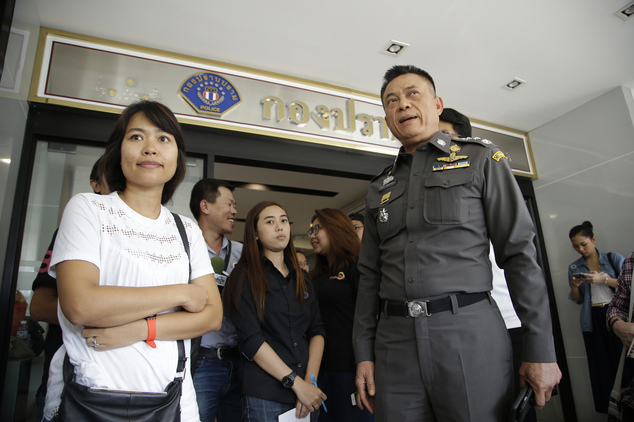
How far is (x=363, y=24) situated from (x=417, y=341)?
250 cm

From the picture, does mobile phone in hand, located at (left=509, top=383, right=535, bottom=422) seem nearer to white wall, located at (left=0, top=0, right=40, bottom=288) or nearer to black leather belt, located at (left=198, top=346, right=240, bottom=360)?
black leather belt, located at (left=198, top=346, right=240, bottom=360)

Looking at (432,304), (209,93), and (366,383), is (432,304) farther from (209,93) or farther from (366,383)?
(209,93)

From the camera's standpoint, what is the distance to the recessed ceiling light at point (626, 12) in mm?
3051

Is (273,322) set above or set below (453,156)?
below

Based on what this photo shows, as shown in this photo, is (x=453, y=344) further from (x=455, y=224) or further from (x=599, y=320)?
(x=599, y=320)

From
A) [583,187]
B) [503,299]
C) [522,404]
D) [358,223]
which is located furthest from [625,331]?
[583,187]

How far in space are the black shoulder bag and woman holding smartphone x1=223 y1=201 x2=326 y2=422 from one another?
821mm

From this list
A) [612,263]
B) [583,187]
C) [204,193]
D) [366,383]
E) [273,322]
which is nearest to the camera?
[366,383]

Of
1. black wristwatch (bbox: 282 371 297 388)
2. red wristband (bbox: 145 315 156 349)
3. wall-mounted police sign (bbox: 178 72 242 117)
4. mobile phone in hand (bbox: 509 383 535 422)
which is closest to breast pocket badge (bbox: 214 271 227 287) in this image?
black wristwatch (bbox: 282 371 297 388)

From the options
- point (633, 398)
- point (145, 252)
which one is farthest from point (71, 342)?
point (633, 398)

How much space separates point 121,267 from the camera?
1035 mm

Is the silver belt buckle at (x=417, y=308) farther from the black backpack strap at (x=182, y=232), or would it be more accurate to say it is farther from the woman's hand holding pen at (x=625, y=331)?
the woman's hand holding pen at (x=625, y=331)

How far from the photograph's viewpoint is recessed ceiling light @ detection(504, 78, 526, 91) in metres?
3.78

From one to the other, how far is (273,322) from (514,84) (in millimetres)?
3363
